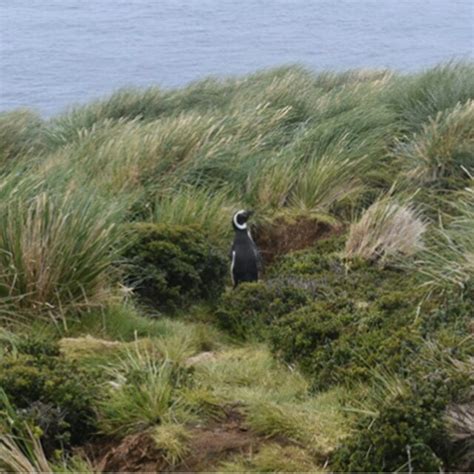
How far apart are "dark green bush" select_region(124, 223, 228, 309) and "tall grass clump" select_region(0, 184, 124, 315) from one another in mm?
688

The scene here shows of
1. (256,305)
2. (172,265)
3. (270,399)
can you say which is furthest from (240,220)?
(270,399)

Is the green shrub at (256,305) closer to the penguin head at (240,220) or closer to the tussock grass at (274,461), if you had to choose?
the penguin head at (240,220)

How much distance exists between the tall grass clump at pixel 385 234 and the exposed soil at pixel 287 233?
1099 mm

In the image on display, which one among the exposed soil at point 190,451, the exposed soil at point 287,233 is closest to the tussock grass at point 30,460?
the exposed soil at point 190,451

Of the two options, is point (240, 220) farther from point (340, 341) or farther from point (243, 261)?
point (340, 341)

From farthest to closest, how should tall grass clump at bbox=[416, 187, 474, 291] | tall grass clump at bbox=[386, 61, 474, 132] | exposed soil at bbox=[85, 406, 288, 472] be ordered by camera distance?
tall grass clump at bbox=[386, 61, 474, 132]
tall grass clump at bbox=[416, 187, 474, 291]
exposed soil at bbox=[85, 406, 288, 472]

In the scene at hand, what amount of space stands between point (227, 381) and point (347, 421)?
3.95 ft

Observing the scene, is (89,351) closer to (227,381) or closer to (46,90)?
(227,381)

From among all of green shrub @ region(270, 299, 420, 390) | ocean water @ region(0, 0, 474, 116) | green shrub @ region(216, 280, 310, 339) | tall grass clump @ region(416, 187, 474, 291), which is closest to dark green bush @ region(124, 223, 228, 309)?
green shrub @ region(216, 280, 310, 339)

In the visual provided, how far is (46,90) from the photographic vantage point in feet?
104

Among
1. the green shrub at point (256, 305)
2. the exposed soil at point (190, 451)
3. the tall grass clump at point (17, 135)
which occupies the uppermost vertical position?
the exposed soil at point (190, 451)

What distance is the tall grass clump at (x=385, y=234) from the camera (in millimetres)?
8688

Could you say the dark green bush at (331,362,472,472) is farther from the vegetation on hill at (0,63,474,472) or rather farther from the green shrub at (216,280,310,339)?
the green shrub at (216,280,310,339)

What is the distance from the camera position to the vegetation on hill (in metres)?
4.67
